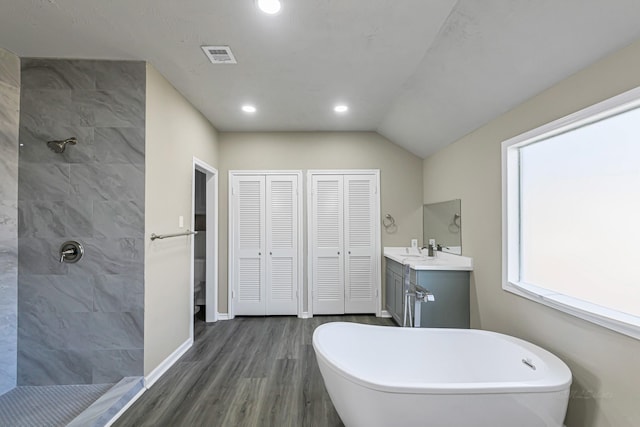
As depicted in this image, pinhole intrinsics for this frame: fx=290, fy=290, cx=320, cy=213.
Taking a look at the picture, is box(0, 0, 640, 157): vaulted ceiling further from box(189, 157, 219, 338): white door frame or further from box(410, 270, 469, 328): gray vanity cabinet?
box(410, 270, 469, 328): gray vanity cabinet

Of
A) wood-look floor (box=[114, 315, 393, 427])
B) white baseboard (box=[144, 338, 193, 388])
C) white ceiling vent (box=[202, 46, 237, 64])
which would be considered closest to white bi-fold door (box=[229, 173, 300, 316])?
wood-look floor (box=[114, 315, 393, 427])

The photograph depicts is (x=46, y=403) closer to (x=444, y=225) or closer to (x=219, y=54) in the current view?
(x=219, y=54)

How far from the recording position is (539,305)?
1.93 metres

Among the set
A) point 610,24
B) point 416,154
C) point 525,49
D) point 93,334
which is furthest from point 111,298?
point 416,154

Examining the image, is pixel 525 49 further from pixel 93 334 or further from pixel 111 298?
pixel 93 334

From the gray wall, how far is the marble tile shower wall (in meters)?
0.04

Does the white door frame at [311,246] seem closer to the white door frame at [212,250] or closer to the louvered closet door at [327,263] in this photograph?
the louvered closet door at [327,263]

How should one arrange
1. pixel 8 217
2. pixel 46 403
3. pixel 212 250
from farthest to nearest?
pixel 212 250 → pixel 8 217 → pixel 46 403

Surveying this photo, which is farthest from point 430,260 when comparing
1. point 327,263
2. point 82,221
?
point 82,221

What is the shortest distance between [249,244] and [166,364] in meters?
1.73

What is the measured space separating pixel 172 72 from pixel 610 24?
286 centimetres

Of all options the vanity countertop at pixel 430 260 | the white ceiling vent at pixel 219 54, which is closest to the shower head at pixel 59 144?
the white ceiling vent at pixel 219 54

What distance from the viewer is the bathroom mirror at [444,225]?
3119 mm

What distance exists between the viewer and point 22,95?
2250 mm
